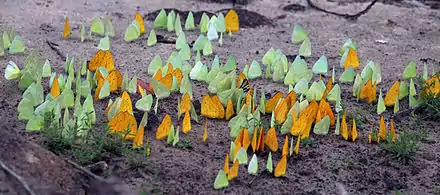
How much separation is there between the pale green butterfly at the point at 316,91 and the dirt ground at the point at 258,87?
0.68 ft

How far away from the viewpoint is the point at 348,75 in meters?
4.49

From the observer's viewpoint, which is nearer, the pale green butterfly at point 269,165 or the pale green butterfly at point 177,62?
the pale green butterfly at point 269,165

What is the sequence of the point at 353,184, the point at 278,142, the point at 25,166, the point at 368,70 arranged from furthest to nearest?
the point at 368,70 < the point at 278,142 < the point at 353,184 < the point at 25,166

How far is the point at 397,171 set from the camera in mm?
3387

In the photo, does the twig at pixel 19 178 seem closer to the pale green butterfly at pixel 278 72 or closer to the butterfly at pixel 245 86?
the butterfly at pixel 245 86

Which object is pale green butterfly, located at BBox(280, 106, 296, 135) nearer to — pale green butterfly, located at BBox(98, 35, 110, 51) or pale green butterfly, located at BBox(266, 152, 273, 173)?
pale green butterfly, located at BBox(266, 152, 273, 173)

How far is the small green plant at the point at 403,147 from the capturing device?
3.47 meters

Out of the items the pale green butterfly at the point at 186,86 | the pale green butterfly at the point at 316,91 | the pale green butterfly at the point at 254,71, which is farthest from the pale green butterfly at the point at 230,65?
the pale green butterfly at the point at 316,91

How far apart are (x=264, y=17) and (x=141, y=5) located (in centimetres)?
106

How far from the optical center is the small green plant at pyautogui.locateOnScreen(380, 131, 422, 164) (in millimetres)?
3471

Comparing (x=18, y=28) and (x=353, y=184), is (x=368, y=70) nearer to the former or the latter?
(x=353, y=184)

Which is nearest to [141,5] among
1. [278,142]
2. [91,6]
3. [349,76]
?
[91,6]

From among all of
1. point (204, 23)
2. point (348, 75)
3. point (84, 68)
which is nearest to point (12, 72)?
point (84, 68)

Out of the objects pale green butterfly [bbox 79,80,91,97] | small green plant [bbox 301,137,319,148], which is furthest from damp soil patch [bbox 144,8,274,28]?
small green plant [bbox 301,137,319,148]
